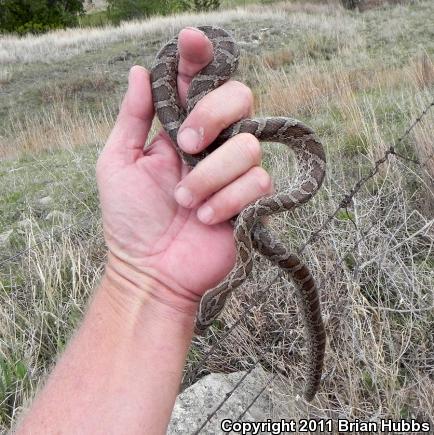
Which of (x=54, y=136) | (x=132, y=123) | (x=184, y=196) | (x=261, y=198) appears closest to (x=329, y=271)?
(x=261, y=198)

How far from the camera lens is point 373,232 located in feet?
13.4

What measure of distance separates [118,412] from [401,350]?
1924 mm

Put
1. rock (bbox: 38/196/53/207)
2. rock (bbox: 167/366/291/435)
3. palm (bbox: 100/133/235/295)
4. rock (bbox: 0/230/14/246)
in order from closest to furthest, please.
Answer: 1. palm (bbox: 100/133/235/295)
2. rock (bbox: 167/366/291/435)
3. rock (bbox: 0/230/14/246)
4. rock (bbox: 38/196/53/207)

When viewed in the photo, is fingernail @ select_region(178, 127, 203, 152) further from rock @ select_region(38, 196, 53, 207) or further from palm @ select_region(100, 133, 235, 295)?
rock @ select_region(38, 196, 53, 207)

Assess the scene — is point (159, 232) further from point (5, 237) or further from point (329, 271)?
point (5, 237)

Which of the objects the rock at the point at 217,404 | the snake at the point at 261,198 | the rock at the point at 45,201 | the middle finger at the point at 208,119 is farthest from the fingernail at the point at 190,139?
the rock at the point at 45,201

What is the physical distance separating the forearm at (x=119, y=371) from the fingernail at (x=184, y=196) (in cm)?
42

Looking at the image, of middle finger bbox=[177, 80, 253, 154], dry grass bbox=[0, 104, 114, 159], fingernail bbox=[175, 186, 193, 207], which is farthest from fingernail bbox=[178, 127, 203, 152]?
dry grass bbox=[0, 104, 114, 159]

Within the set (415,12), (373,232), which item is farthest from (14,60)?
(373,232)

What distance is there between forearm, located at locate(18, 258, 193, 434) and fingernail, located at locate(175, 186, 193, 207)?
1.37 ft

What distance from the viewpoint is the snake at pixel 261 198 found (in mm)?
2609

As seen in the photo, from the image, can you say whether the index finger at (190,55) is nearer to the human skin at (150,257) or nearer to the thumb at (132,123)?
the human skin at (150,257)

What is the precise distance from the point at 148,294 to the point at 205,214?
0.45 meters

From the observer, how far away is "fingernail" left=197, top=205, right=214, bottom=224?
2389mm
